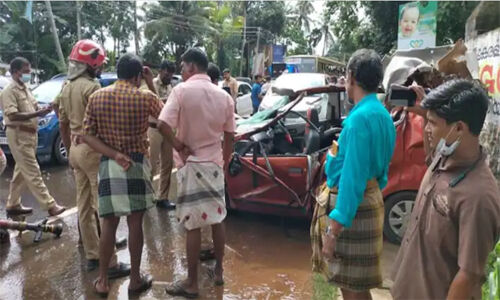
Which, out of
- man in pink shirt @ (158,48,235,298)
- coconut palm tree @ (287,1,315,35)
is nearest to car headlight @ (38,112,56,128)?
man in pink shirt @ (158,48,235,298)

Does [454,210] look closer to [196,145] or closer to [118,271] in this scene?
[196,145]

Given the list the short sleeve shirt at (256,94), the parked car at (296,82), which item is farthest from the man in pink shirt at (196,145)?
the short sleeve shirt at (256,94)

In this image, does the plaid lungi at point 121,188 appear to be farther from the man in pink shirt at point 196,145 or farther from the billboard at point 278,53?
the billboard at point 278,53

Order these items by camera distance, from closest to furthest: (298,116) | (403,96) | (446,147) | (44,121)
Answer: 1. (446,147)
2. (403,96)
3. (298,116)
4. (44,121)

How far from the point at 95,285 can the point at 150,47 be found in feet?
105

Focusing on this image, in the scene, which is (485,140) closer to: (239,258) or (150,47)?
(239,258)

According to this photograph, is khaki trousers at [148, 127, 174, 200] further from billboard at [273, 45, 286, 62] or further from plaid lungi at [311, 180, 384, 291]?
billboard at [273, 45, 286, 62]

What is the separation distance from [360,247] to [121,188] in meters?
1.77

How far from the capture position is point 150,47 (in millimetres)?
33406

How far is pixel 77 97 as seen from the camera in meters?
3.72

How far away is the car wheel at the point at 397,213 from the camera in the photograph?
14.4 feet

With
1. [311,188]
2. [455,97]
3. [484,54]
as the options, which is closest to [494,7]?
[484,54]

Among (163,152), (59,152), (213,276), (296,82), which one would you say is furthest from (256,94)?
(213,276)

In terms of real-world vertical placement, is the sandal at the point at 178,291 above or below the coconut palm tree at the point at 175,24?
below
